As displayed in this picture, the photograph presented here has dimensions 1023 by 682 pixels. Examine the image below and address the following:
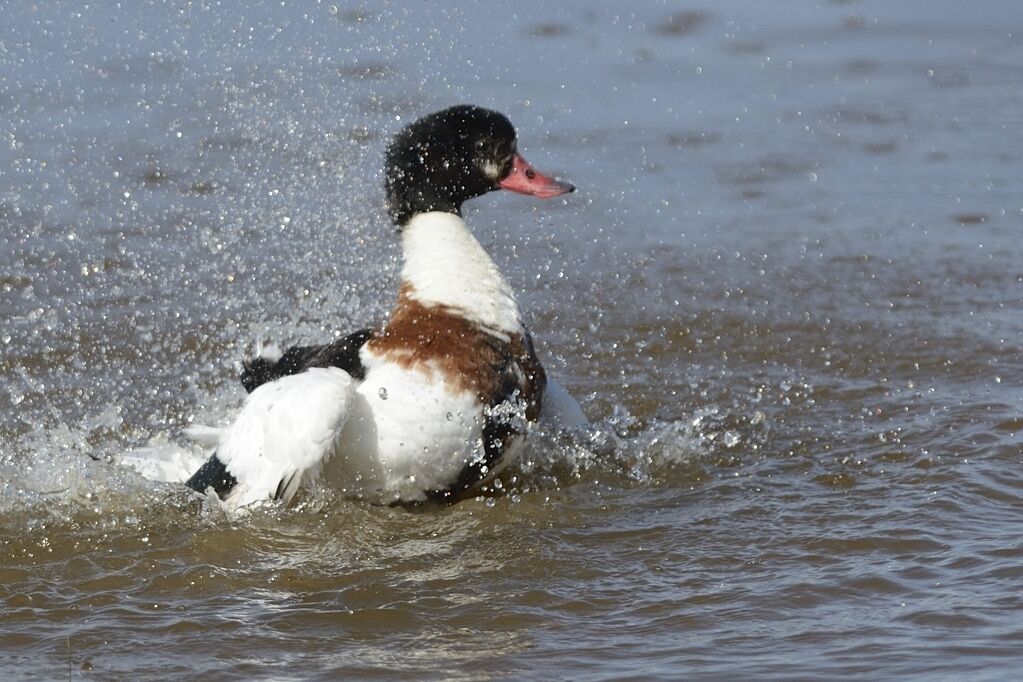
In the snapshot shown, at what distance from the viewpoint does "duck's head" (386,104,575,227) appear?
17.5 feet

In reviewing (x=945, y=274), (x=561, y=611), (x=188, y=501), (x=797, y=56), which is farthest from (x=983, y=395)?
(x=797, y=56)

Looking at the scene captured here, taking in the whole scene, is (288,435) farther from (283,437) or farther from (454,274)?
(454,274)

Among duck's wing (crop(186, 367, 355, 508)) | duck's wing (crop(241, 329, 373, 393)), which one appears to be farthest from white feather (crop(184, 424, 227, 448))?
duck's wing (crop(186, 367, 355, 508))

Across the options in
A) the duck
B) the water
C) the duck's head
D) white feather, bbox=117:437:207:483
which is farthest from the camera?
white feather, bbox=117:437:207:483

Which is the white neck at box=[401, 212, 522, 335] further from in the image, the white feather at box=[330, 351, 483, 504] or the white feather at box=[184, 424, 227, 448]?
the white feather at box=[184, 424, 227, 448]

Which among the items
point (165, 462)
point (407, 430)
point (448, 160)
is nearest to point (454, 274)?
point (448, 160)

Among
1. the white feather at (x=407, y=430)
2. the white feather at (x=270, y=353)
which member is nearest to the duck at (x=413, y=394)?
the white feather at (x=407, y=430)

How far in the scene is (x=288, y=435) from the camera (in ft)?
15.2

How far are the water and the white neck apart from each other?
1.94ft

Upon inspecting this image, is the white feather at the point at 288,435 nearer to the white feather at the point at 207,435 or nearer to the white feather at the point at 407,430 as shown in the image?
the white feather at the point at 407,430

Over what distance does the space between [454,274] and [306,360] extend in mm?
593

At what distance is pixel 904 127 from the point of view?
970 centimetres

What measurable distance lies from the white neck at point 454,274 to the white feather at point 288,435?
458 mm

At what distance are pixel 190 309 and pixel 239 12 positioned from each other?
390 cm
